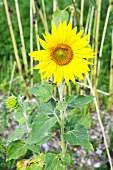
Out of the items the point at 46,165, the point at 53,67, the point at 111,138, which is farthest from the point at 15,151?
the point at 111,138

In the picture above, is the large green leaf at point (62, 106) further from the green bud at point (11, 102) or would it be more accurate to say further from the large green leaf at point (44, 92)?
the green bud at point (11, 102)

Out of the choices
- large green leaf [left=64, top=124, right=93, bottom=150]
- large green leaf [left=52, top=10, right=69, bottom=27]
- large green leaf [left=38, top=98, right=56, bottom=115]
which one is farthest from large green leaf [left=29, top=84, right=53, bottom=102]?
large green leaf [left=52, top=10, right=69, bottom=27]

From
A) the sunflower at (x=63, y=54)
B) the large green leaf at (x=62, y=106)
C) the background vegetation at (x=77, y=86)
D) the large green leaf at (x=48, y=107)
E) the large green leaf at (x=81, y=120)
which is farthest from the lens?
the background vegetation at (x=77, y=86)

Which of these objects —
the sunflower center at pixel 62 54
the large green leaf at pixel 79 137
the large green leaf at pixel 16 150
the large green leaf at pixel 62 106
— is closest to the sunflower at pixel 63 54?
the sunflower center at pixel 62 54

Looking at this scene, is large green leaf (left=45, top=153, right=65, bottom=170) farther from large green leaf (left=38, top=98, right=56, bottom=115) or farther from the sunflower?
the sunflower

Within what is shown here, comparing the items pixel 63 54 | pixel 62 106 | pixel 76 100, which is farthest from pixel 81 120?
pixel 63 54

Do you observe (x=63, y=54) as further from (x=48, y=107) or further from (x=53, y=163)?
(x=53, y=163)

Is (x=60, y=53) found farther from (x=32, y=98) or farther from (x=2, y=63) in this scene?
(x=2, y=63)

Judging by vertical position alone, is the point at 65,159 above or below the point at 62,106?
below
